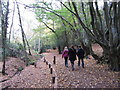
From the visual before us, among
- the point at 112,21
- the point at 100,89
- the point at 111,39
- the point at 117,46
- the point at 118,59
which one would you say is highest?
the point at 112,21

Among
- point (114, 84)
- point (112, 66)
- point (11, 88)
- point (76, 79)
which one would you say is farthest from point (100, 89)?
point (11, 88)

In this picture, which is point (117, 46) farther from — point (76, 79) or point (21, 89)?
point (21, 89)

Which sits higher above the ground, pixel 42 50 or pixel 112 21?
pixel 112 21

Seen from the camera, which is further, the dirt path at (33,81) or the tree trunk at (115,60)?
the tree trunk at (115,60)

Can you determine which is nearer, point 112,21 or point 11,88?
point 11,88

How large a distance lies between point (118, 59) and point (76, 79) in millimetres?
3307

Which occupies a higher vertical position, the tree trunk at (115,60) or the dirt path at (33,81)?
the tree trunk at (115,60)

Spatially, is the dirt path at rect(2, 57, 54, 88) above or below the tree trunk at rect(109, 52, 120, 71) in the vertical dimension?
below

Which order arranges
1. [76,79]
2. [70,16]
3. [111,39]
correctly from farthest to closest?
[70,16], [111,39], [76,79]

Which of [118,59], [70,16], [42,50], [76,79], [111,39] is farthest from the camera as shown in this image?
[42,50]

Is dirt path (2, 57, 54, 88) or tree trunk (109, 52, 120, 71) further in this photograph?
tree trunk (109, 52, 120, 71)

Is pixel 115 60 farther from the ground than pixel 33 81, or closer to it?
farther from the ground

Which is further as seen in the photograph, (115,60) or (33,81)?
(33,81)

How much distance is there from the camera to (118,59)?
281 inches
